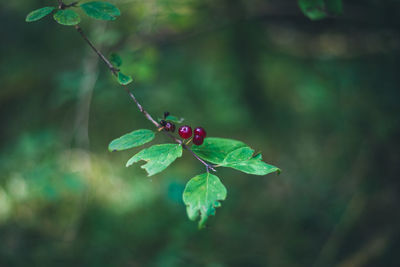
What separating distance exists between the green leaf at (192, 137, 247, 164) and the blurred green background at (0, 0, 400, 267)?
3.26 feet

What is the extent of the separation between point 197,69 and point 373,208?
2022mm

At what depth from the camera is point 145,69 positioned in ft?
5.14

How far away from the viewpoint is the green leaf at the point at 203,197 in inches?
23.2

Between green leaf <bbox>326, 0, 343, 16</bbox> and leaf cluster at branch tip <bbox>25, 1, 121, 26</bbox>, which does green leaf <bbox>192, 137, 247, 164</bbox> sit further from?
green leaf <bbox>326, 0, 343, 16</bbox>

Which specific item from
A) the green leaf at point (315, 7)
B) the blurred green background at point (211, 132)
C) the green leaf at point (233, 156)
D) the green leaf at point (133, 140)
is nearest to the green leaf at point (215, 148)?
the green leaf at point (233, 156)

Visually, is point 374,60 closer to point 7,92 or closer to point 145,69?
point 145,69

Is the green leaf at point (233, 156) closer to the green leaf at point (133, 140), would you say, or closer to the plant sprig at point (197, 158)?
the plant sprig at point (197, 158)

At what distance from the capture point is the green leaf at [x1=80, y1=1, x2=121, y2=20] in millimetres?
713

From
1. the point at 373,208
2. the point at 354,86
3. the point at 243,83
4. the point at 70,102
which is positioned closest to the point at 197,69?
the point at 243,83

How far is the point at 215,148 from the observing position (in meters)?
0.72

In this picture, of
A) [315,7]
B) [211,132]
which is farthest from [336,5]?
[211,132]

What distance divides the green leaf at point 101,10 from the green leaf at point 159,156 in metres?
0.38

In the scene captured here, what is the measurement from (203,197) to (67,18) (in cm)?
57

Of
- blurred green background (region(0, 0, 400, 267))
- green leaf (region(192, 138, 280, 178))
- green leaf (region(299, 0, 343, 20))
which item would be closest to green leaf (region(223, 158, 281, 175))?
green leaf (region(192, 138, 280, 178))
